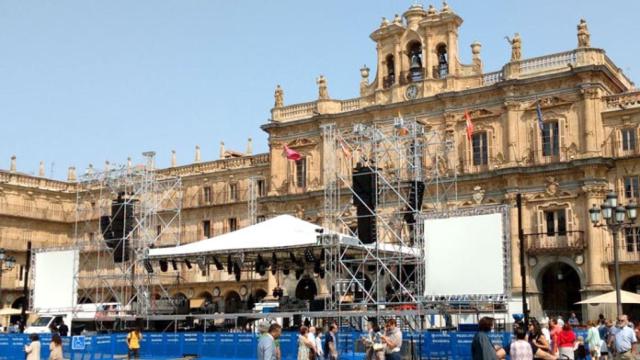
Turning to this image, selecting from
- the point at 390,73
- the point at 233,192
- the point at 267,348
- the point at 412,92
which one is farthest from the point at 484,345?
the point at 233,192

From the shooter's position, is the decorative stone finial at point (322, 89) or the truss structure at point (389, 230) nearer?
the truss structure at point (389, 230)

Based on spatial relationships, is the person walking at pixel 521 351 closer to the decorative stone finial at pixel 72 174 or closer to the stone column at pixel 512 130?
the stone column at pixel 512 130

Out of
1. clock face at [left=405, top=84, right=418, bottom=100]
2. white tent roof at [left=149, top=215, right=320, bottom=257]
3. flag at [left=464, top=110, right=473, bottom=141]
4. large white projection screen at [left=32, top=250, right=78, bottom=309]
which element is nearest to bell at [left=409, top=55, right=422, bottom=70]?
clock face at [left=405, top=84, right=418, bottom=100]

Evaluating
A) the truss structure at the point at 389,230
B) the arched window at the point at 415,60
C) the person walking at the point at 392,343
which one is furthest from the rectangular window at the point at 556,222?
the person walking at the point at 392,343

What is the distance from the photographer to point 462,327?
28.6 meters

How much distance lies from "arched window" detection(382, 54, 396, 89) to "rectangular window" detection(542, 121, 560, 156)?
10.0m

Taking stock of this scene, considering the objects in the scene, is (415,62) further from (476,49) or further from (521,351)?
(521,351)

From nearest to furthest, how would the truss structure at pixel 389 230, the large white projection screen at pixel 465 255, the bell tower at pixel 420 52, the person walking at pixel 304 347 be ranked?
1. the person walking at pixel 304 347
2. the large white projection screen at pixel 465 255
3. the truss structure at pixel 389 230
4. the bell tower at pixel 420 52

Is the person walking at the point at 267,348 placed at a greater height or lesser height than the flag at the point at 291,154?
lesser

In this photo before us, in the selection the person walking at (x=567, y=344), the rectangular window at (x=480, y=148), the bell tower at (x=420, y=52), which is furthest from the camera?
the bell tower at (x=420, y=52)

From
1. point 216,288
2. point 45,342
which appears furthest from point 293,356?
point 216,288

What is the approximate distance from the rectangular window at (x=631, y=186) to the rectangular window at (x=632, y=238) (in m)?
1.67

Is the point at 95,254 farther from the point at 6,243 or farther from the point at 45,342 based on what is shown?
the point at 45,342

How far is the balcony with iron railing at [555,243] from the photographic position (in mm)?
40719
